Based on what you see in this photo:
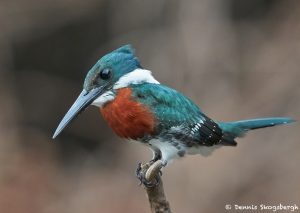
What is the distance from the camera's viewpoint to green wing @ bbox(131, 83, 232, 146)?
373 centimetres

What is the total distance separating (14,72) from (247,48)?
2648 millimetres

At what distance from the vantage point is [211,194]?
684 cm

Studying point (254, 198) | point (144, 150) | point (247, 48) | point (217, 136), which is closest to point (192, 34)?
point (247, 48)

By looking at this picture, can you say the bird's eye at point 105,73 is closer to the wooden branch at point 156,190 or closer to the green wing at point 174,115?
the green wing at point 174,115

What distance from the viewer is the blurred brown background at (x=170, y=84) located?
6.82m

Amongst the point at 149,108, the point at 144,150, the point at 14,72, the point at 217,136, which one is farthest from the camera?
the point at 14,72

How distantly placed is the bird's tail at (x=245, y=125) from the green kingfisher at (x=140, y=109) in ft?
0.79

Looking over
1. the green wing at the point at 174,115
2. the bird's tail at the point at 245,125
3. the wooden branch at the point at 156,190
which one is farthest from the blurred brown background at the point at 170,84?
the wooden branch at the point at 156,190

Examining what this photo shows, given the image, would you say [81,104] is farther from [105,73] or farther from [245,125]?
[245,125]

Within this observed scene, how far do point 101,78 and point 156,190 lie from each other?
670 mm

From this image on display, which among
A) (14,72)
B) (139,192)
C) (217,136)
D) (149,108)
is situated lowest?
(139,192)

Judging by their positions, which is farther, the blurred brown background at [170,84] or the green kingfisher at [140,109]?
the blurred brown background at [170,84]

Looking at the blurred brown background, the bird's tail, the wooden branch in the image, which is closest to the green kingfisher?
the wooden branch

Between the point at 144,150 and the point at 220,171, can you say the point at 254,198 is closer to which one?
the point at 220,171
